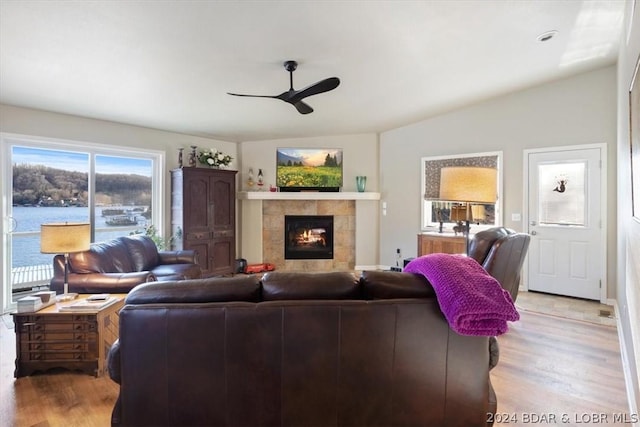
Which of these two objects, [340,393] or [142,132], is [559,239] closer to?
[340,393]

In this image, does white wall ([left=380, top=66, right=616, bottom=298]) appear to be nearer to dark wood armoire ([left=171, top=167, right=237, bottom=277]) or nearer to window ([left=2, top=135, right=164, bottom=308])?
dark wood armoire ([left=171, top=167, right=237, bottom=277])

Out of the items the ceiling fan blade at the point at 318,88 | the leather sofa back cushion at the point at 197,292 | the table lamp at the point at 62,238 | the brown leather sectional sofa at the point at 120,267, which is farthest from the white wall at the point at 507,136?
the table lamp at the point at 62,238

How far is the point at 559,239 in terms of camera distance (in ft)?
15.7

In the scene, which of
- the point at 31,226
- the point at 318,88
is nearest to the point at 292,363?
the point at 318,88

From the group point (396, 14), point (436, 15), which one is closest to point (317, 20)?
point (396, 14)

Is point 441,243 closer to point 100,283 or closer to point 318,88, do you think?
point 318,88

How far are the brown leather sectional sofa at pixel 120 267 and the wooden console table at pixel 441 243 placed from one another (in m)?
Result: 3.42

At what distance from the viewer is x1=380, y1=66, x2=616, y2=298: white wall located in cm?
445

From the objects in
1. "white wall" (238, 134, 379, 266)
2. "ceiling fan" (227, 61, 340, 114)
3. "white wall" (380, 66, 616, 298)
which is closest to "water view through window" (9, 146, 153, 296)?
"white wall" (238, 134, 379, 266)

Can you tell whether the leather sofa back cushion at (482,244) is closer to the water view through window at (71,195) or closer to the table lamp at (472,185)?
the table lamp at (472,185)

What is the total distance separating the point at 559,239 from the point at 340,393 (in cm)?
453

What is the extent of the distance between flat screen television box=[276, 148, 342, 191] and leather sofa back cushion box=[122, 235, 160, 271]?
2.73m

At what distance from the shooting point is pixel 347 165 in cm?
661

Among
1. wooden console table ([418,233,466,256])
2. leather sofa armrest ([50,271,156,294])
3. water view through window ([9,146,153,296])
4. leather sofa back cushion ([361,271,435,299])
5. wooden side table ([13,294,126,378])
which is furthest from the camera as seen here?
wooden console table ([418,233,466,256])
